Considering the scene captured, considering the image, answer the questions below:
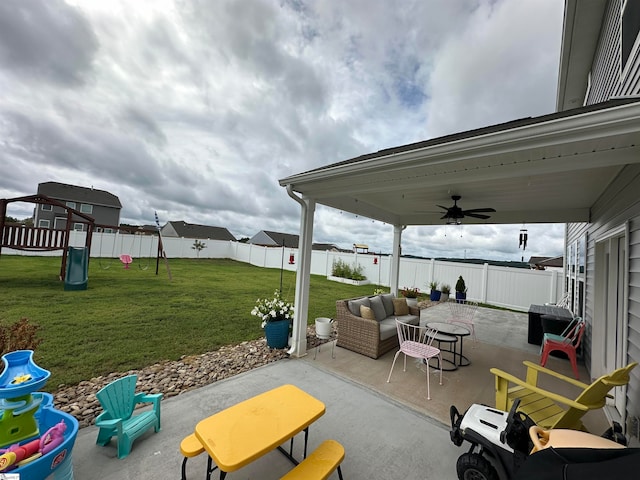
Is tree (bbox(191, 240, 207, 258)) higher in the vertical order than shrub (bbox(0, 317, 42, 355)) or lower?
higher

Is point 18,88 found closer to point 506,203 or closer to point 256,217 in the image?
point 506,203

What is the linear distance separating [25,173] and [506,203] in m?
25.8

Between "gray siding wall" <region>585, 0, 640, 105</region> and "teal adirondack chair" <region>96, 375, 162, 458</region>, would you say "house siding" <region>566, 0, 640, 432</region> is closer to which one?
"gray siding wall" <region>585, 0, 640, 105</region>

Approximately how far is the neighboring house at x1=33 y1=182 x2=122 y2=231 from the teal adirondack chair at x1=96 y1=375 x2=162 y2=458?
26086 mm

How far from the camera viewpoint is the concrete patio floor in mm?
1953

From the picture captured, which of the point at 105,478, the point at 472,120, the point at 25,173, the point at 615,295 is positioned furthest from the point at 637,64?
the point at 25,173

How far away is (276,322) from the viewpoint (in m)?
4.26

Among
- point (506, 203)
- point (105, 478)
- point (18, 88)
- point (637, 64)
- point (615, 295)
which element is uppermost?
point (18, 88)

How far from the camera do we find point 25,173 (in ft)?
54.0

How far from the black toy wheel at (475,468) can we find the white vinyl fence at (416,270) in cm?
329

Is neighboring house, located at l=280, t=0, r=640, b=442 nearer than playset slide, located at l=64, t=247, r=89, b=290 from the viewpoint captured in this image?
Yes

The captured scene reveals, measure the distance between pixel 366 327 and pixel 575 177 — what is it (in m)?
3.56

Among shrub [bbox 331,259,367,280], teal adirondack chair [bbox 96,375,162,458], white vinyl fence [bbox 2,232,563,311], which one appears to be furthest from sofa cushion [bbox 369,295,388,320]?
shrub [bbox 331,259,367,280]

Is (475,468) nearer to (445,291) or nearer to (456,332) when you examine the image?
(456,332)
